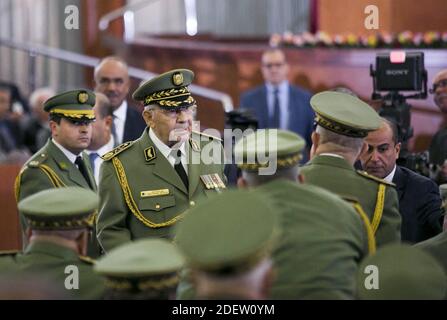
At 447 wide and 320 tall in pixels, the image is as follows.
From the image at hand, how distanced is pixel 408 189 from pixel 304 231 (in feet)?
6.24

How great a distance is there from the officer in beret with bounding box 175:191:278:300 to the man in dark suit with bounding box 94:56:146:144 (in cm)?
394

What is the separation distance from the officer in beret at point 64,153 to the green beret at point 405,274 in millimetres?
1950

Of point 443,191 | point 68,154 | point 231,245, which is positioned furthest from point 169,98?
point 231,245

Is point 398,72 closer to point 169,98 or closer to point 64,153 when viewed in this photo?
point 169,98

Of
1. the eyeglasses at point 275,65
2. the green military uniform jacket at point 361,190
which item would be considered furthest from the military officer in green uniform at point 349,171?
the eyeglasses at point 275,65

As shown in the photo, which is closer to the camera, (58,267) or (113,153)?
(58,267)

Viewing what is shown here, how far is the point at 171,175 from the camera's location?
190 inches

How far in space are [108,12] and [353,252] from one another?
1017 centimetres

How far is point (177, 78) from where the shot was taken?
4914 mm

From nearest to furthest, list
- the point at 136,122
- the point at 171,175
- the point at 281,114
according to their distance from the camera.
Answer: the point at 171,175 → the point at 136,122 → the point at 281,114

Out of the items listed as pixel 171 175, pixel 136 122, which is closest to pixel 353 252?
pixel 171 175

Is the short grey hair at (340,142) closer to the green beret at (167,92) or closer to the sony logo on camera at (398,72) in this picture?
the green beret at (167,92)
